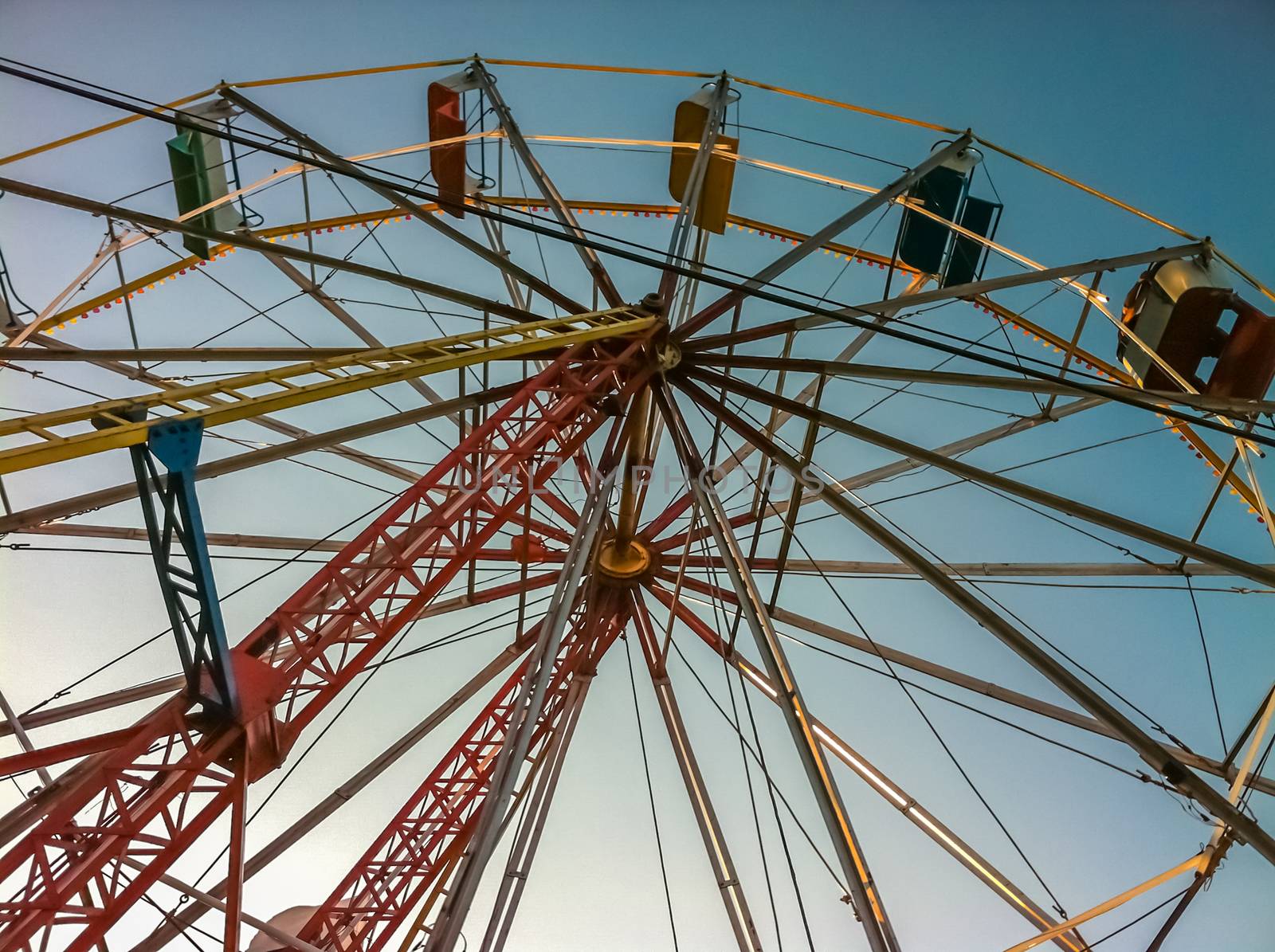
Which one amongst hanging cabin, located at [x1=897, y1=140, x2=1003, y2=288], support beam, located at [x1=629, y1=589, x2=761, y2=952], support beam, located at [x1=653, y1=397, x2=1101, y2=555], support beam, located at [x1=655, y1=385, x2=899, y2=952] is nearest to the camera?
support beam, located at [x1=655, y1=385, x2=899, y2=952]

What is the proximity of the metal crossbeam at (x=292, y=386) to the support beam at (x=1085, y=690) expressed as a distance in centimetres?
413

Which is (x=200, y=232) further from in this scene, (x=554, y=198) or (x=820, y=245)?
(x=820, y=245)

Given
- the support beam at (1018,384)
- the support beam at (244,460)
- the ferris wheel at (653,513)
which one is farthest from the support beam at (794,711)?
the support beam at (244,460)

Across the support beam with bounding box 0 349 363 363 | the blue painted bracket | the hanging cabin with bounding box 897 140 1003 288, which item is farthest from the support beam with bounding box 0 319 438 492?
the hanging cabin with bounding box 897 140 1003 288

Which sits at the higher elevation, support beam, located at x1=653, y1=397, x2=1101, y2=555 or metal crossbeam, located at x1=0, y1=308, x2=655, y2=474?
support beam, located at x1=653, y1=397, x2=1101, y2=555

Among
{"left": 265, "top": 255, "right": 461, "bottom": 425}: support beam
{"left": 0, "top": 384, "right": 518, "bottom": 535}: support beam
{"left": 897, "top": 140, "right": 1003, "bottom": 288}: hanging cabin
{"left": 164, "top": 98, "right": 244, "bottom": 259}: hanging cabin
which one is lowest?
{"left": 0, "top": 384, "right": 518, "bottom": 535}: support beam

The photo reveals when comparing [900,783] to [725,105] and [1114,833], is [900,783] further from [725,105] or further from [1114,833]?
[725,105]

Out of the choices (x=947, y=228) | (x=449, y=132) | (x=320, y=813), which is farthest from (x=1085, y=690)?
(x=449, y=132)

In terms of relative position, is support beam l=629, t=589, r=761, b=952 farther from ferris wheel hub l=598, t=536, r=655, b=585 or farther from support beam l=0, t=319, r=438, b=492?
support beam l=0, t=319, r=438, b=492

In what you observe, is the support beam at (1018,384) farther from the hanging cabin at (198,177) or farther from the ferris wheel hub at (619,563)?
the hanging cabin at (198,177)

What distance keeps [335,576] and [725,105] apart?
12.7 meters

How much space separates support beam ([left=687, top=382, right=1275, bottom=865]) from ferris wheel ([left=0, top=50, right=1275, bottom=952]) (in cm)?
6

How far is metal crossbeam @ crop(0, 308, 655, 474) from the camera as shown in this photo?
8945 mm

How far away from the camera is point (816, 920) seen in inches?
1412
